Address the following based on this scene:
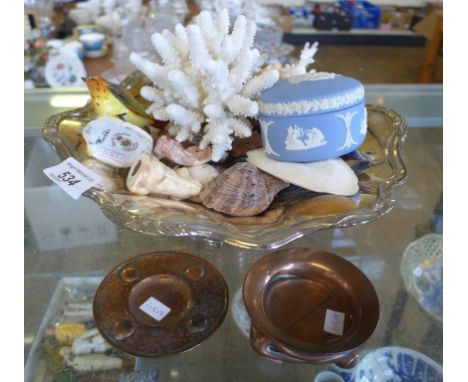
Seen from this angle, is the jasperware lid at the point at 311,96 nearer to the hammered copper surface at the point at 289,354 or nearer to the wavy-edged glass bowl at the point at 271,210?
the wavy-edged glass bowl at the point at 271,210

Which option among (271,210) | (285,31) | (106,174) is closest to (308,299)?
(271,210)

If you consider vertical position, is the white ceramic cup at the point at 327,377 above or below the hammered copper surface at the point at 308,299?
below

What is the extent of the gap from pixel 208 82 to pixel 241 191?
118 millimetres

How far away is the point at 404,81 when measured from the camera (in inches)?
58.8

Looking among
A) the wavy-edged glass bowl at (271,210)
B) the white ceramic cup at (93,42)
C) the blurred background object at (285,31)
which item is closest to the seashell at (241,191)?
the wavy-edged glass bowl at (271,210)

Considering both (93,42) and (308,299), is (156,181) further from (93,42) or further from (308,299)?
(93,42)

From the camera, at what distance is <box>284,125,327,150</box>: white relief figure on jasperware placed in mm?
361

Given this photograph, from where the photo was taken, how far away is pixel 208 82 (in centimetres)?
40

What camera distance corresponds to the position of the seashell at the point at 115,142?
1.33 feet

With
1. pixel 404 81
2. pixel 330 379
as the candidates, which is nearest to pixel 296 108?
pixel 330 379

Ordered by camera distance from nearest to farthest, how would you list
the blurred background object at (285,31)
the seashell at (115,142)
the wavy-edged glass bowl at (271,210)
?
the wavy-edged glass bowl at (271,210) < the seashell at (115,142) < the blurred background object at (285,31)

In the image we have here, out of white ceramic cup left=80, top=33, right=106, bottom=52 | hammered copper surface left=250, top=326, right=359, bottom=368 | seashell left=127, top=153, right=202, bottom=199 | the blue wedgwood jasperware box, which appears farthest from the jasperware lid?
white ceramic cup left=80, top=33, right=106, bottom=52

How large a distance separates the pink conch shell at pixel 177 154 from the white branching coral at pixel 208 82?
0.4 inches

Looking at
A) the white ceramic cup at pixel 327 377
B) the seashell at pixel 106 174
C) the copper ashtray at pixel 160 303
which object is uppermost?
the seashell at pixel 106 174
